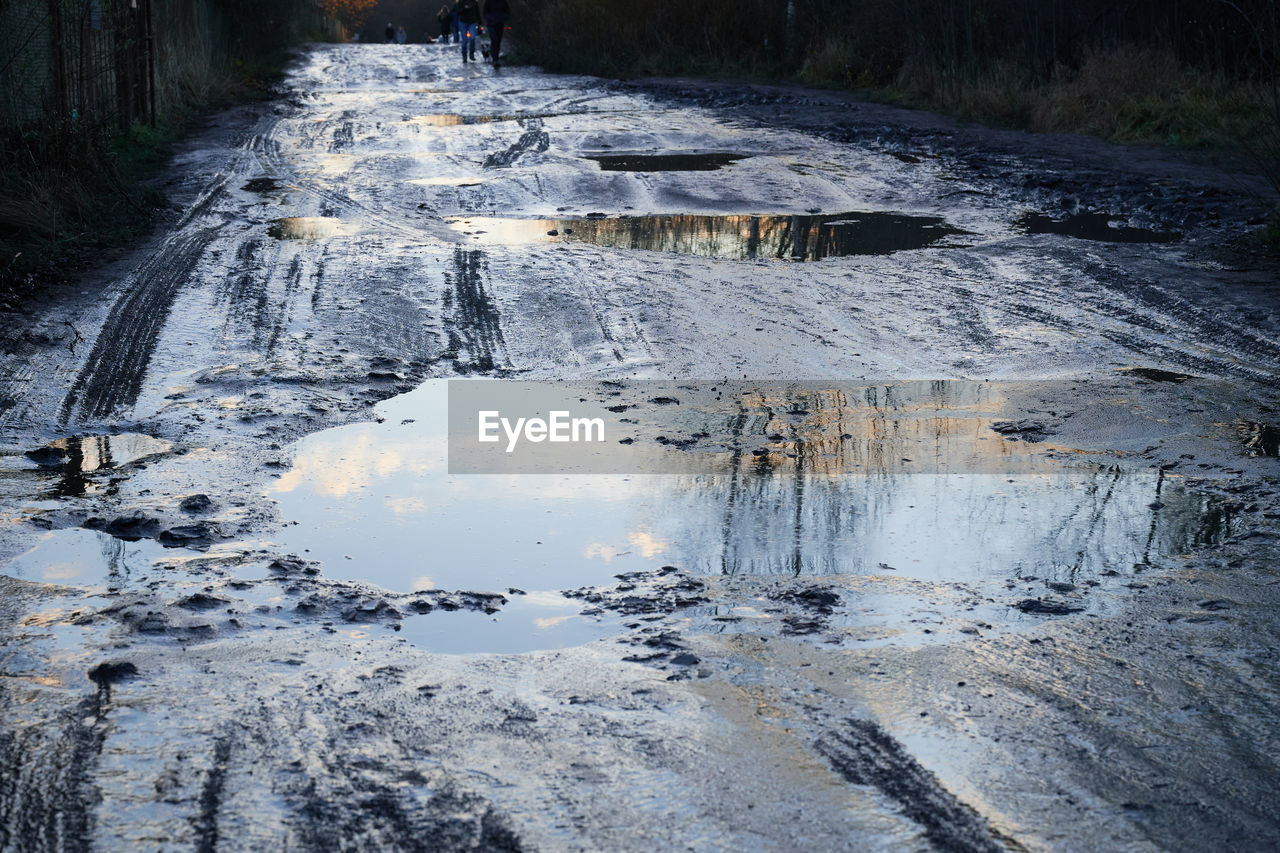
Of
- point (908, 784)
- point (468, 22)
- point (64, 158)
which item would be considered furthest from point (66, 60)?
point (468, 22)

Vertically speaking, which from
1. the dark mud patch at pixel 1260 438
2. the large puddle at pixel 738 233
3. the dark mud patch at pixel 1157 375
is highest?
the large puddle at pixel 738 233

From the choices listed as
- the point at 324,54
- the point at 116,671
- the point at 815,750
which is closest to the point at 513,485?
the point at 116,671

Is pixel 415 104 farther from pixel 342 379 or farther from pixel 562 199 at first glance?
pixel 342 379

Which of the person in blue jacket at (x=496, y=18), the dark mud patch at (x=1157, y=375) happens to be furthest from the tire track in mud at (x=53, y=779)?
the person in blue jacket at (x=496, y=18)

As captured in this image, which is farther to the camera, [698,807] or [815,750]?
[815,750]

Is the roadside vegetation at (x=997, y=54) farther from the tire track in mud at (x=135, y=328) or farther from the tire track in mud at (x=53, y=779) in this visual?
the tire track in mud at (x=53, y=779)

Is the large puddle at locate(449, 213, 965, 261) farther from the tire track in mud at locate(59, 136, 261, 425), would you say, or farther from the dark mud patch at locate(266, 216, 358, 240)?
the tire track in mud at locate(59, 136, 261, 425)

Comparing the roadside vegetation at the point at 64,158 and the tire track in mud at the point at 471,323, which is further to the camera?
the roadside vegetation at the point at 64,158

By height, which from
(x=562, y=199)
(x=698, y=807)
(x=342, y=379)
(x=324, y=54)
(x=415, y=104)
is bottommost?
(x=698, y=807)
